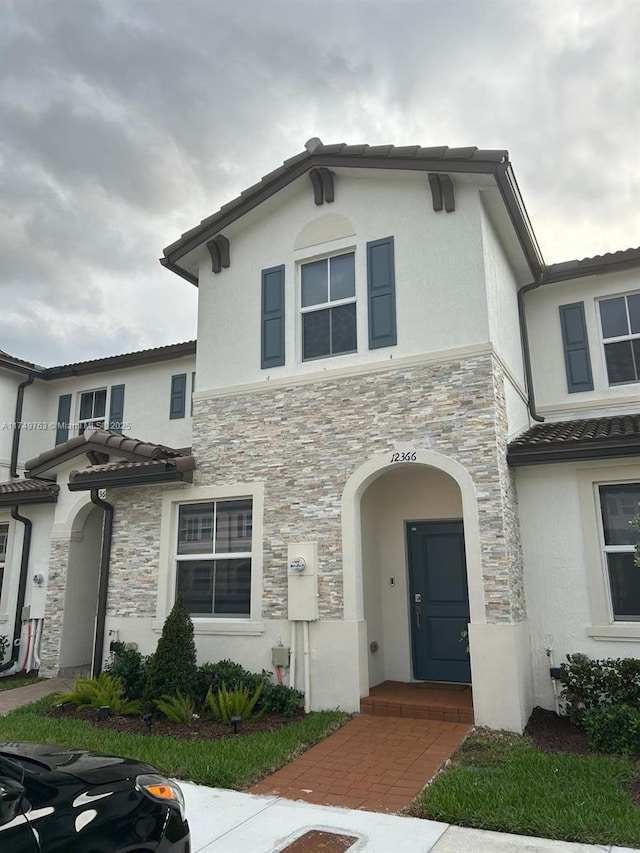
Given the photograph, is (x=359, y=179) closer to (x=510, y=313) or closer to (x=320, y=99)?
(x=320, y=99)

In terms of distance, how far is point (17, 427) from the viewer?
1619 centimetres

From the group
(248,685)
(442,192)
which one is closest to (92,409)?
(248,685)

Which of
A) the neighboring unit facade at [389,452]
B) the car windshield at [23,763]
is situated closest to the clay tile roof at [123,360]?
the neighboring unit facade at [389,452]

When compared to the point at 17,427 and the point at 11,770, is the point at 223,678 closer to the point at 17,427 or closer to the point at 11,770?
the point at 11,770

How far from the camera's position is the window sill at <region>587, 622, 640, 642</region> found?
8.13 meters

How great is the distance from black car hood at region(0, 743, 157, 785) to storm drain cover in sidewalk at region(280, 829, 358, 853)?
1571 mm

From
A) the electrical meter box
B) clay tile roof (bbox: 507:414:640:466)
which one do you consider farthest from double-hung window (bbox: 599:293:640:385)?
the electrical meter box

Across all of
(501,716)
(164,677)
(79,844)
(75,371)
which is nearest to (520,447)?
(501,716)

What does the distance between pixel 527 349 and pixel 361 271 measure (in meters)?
3.58

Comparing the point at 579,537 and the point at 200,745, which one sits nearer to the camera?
the point at 200,745

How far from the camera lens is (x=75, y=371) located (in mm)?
16297

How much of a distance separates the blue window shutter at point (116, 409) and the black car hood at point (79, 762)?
39.8ft

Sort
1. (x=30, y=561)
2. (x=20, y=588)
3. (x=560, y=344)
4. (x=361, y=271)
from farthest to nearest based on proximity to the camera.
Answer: (x=30, y=561)
(x=20, y=588)
(x=560, y=344)
(x=361, y=271)

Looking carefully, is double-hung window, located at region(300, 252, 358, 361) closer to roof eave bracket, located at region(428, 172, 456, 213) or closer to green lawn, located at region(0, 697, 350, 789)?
roof eave bracket, located at region(428, 172, 456, 213)
